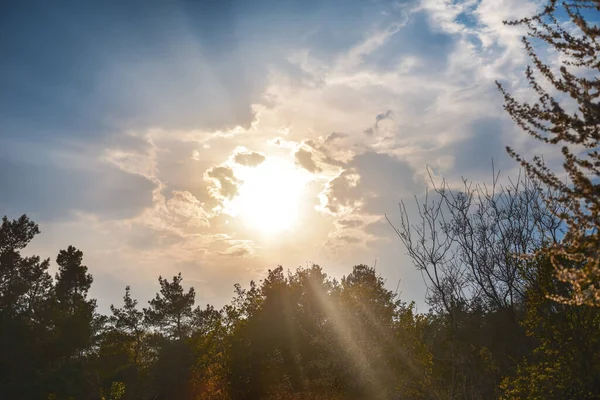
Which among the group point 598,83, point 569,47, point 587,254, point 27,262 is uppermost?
point 27,262

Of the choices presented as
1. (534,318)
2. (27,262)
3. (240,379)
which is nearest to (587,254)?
(534,318)

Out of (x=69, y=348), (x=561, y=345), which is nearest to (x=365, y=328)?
(x=561, y=345)

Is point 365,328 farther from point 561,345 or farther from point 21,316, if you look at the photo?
point 21,316

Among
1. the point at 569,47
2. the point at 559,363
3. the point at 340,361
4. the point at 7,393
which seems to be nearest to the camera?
the point at 569,47

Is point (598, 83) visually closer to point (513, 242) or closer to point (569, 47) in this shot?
point (569, 47)

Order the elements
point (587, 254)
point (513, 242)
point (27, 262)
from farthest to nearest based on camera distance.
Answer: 1. point (27, 262)
2. point (513, 242)
3. point (587, 254)

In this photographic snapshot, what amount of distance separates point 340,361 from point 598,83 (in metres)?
18.5

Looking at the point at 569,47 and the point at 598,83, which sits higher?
the point at 569,47

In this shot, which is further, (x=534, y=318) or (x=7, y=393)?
(x=7, y=393)

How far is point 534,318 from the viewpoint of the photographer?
1578cm

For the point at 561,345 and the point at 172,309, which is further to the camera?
the point at 172,309

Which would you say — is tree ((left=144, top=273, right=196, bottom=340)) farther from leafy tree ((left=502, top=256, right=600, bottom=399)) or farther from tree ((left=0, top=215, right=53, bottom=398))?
leafy tree ((left=502, top=256, right=600, bottom=399))

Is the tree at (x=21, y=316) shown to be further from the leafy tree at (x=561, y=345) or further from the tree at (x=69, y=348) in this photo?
the leafy tree at (x=561, y=345)

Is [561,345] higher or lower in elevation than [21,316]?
lower
